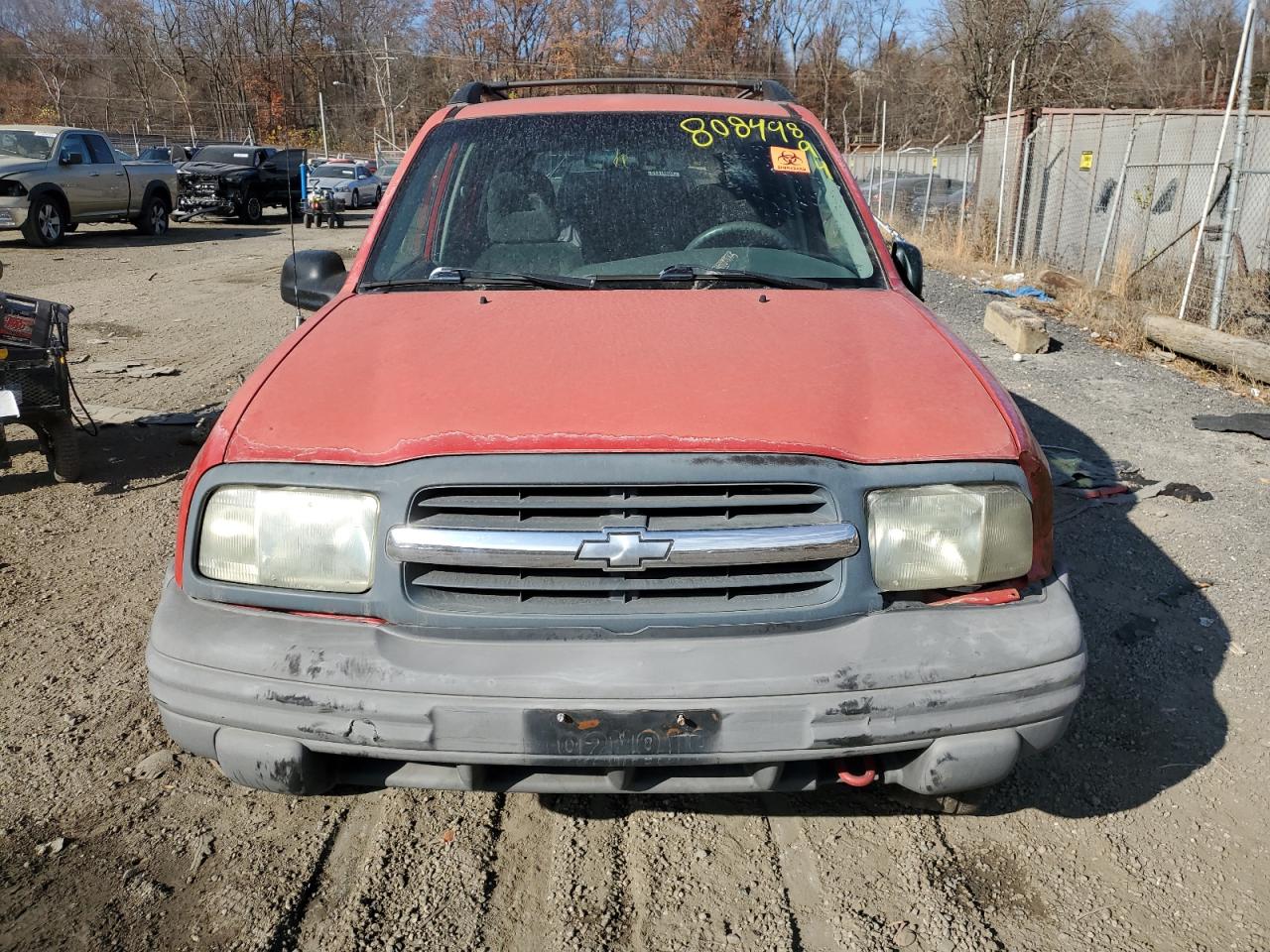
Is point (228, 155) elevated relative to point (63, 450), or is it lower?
elevated

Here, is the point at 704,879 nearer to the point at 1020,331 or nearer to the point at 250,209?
the point at 1020,331

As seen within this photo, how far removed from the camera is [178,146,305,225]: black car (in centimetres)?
2195

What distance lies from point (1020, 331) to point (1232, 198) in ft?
6.60

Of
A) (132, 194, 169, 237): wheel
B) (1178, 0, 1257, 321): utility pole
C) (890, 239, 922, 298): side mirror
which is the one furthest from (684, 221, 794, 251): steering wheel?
(132, 194, 169, 237): wheel

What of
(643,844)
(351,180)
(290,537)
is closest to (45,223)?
(351,180)

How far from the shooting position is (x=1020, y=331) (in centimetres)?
890

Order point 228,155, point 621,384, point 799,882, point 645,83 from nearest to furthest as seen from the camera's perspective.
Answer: point 621,384 → point 799,882 → point 645,83 → point 228,155

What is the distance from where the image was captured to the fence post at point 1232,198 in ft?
26.8

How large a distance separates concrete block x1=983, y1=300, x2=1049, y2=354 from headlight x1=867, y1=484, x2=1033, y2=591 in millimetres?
7295

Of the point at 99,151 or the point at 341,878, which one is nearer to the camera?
the point at 341,878

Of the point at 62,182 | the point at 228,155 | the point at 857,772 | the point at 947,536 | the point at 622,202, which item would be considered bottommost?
the point at 857,772

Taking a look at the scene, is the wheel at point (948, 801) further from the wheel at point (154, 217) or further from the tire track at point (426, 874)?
the wheel at point (154, 217)

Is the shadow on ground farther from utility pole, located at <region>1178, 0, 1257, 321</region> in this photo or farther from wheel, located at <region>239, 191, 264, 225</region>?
wheel, located at <region>239, 191, 264, 225</region>

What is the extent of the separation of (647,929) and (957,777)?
0.80 metres
